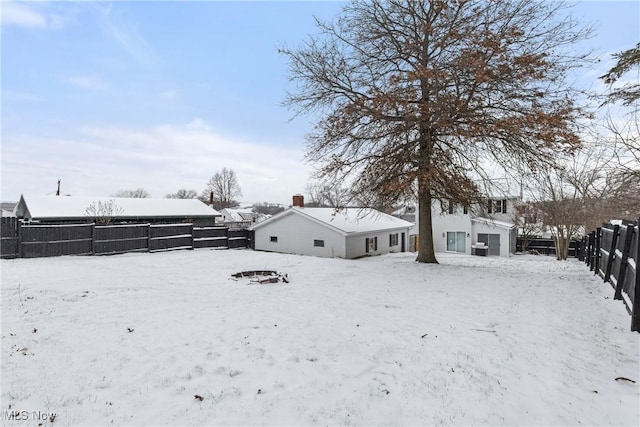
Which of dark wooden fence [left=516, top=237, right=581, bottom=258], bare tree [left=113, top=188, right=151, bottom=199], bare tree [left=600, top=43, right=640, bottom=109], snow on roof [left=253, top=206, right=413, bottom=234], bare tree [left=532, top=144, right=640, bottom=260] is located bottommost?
dark wooden fence [left=516, top=237, right=581, bottom=258]

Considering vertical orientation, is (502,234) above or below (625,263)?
below

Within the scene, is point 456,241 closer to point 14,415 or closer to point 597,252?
point 597,252

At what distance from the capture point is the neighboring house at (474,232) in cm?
2534

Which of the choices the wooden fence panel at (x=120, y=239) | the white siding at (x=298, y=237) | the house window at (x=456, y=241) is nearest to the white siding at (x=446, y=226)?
the house window at (x=456, y=241)

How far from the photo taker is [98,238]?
15820mm

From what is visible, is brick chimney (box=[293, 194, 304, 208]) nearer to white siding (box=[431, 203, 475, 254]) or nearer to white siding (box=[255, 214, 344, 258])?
white siding (box=[255, 214, 344, 258])

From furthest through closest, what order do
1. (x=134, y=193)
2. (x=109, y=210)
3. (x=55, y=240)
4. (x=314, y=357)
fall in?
(x=134, y=193) < (x=109, y=210) < (x=55, y=240) < (x=314, y=357)

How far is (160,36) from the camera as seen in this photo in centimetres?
1054

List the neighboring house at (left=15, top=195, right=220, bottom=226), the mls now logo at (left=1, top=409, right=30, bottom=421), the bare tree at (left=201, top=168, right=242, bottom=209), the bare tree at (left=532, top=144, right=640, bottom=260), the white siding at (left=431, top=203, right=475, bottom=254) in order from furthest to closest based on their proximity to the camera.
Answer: the bare tree at (left=201, top=168, right=242, bottom=209)
the white siding at (left=431, top=203, right=475, bottom=254)
the neighboring house at (left=15, top=195, right=220, bottom=226)
the bare tree at (left=532, top=144, right=640, bottom=260)
the mls now logo at (left=1, top=409, right=30, bottom=421)

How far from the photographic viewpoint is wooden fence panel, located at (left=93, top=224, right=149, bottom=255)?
624 inches

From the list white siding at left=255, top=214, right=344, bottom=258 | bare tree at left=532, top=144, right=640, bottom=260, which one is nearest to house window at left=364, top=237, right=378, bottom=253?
white siding at left=255, top=214, right=344, bottom=258

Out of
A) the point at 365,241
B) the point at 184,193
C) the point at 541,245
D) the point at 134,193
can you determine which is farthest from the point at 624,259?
the point at 184,193

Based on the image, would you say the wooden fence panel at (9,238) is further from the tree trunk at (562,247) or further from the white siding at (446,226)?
the tree trunk at (562,247)

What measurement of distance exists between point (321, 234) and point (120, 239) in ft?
35.7
